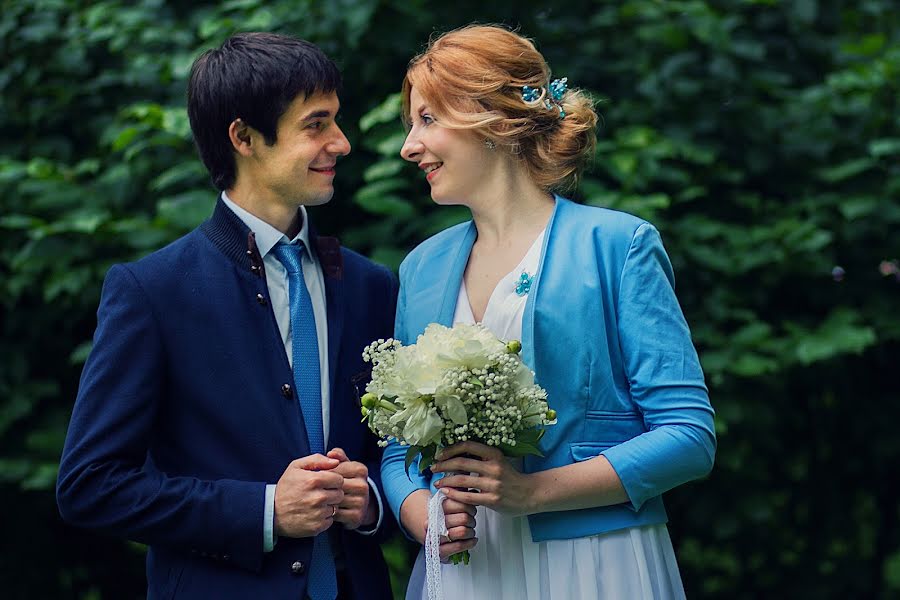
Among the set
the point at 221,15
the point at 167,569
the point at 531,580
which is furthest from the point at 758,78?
the point at 167,569

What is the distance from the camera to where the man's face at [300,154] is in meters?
3.16

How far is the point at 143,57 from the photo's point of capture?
4852mm

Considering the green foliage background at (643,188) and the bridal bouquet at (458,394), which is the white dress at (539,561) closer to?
the bridal bouquet at (458,394)

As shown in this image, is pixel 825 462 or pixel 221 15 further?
pixel 825 462

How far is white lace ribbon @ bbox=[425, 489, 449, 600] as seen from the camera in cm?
287

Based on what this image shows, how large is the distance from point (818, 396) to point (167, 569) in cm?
356

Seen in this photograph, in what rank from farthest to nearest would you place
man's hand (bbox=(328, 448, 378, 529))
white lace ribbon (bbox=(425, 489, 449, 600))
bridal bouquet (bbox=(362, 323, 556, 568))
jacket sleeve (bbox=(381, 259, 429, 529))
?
jacket sleeve (bbox=(381, 259, 429, 529)) < man's hand (bbox=(328, 448, 378, 529)) < white lace ribbon (bbox=(425, 489, 449, 600)) < bridal bouquet (bbox=(362, 323, 556, 568))

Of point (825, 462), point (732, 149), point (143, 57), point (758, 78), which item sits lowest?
point (825, 462)

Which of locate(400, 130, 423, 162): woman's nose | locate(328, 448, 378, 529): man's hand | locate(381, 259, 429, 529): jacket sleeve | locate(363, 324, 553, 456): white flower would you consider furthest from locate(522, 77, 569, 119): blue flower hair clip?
locate(328, 448, 378, 529): man's hand

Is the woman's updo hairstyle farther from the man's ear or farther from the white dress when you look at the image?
the man's ear

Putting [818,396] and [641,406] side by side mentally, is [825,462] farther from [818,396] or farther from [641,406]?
[641,406]

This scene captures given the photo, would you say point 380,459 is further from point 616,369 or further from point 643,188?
point 643,188

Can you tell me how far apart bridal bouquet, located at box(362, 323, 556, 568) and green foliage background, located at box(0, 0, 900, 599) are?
1.77 meters

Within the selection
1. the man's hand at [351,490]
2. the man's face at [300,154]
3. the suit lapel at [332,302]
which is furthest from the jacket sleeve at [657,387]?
the man's face at [300,154]
